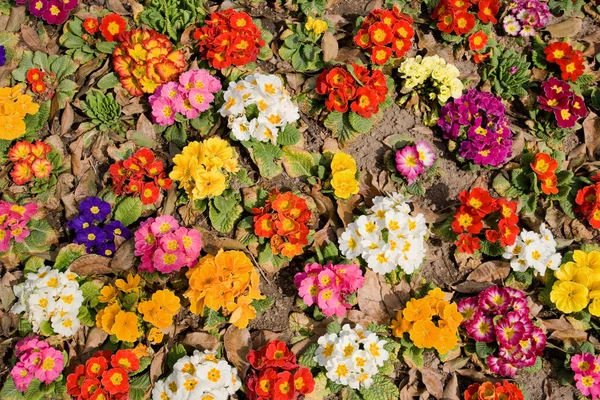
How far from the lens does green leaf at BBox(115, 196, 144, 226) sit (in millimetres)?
3693

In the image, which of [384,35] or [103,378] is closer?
[103,378]

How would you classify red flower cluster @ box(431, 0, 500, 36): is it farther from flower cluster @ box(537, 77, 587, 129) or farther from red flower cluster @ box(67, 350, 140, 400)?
red flower cluster @ box(67, 350, 140, 400)

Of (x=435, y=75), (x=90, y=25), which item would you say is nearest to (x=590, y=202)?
(x=435, y=75)

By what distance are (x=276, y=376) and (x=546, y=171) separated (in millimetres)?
2298

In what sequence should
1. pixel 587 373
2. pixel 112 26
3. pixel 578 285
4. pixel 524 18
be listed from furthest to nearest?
pixel 524 18, pixel 112 26, pixel 578 285, pixel 587 373

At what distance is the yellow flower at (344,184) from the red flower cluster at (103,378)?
1.60 m

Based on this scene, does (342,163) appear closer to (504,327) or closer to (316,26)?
(316,26)

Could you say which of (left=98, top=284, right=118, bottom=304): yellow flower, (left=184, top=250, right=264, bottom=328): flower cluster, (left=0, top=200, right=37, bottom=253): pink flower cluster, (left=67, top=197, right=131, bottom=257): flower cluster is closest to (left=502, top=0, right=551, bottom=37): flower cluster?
(left=184, top=250, right=264, bottom=328): flower cluster

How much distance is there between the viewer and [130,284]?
3439 millimetres

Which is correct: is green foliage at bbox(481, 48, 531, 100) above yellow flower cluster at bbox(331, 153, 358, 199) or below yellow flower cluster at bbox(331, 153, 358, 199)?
above

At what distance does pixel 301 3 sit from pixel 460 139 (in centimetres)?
163

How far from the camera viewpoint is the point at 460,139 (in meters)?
4.08

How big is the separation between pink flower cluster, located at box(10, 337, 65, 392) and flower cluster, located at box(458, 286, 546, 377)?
245cm

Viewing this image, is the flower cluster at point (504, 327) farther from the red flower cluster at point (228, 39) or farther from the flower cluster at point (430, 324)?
the red flower cluster at point (228, 39)
